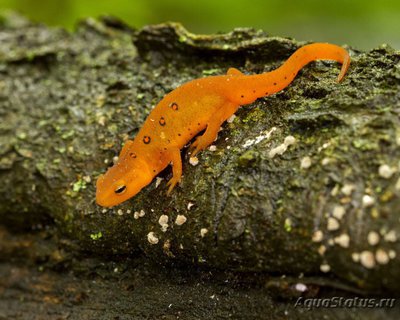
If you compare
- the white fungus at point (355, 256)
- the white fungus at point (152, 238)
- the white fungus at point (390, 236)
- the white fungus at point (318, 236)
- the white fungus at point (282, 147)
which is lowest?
the white fungus at point (355, 256)

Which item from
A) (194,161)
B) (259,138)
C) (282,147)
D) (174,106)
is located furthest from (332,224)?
(174,106)

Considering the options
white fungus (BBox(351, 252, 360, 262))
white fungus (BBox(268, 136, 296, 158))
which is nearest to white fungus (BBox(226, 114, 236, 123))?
white fungus (BBox(268, 136, 296, 158))

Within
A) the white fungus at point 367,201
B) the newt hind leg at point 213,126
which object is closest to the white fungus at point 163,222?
the newt hind leg at point 213,126

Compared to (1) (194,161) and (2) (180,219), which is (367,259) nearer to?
(2) (180,219)

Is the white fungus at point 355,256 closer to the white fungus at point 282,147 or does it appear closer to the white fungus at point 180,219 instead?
the white fungus at point 282,147

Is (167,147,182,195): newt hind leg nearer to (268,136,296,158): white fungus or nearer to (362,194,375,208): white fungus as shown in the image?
(268,136,296,158): white fungus

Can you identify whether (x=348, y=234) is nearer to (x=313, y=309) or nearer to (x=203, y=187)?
(x=313, y=309)
